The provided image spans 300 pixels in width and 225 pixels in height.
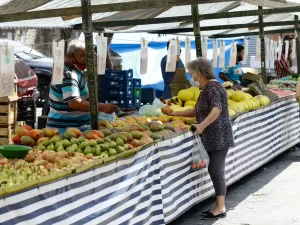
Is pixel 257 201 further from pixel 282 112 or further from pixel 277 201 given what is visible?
pixel 282 112

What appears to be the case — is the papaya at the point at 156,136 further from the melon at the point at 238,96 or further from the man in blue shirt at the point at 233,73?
the man in blue shirt at the point at 233,73

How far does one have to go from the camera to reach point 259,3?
1000cm

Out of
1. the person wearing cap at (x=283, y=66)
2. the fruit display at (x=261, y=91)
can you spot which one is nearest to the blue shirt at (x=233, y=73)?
the fruit display at (x=261, y=91)

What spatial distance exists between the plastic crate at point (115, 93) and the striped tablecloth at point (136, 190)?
14.7ft

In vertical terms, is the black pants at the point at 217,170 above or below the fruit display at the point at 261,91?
below

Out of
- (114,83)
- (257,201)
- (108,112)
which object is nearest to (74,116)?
(108,112)

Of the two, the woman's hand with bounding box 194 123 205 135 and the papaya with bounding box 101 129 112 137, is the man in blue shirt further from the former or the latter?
the papaya with bounding box 101 129 112 137

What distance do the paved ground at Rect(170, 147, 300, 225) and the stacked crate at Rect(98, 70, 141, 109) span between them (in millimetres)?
3822

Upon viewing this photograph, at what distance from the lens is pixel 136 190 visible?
554cm

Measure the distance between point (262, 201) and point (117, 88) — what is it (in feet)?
19.5

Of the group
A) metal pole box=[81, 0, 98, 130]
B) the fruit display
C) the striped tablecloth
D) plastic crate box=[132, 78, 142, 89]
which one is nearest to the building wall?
plastic crate box=[132, 78, 142, 89]

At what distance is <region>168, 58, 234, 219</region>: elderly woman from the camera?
6836 millimetres

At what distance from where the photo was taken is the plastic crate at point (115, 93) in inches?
527

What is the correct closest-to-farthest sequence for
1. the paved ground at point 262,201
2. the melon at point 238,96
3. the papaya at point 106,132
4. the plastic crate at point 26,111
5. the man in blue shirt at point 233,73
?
1. the papaya at point 106,132
2. the paved ground at point 262,201
3. the melon at point 238,96
4. the plastic crate at point 26,111
5. the man in blue shirt at point 233,73
